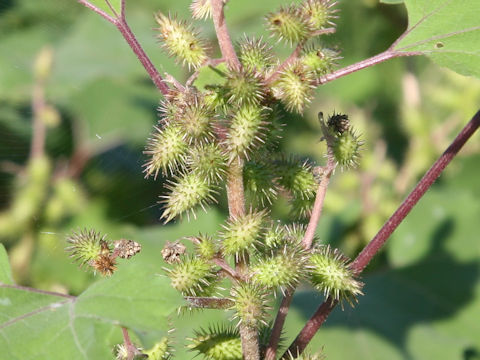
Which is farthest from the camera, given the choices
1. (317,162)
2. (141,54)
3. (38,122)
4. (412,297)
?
(317,162)

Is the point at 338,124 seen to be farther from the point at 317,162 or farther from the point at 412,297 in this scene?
the point at 317,162

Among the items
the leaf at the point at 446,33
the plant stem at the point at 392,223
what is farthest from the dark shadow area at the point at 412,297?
the leaf at the point at 446,33

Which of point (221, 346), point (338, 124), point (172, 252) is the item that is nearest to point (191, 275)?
point (172, 252)

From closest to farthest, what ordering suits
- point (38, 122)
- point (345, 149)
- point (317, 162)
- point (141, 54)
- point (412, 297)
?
point (141, 54) → point (345, 149) → point (412, 297) → point (38, 122) → point (317, 162)

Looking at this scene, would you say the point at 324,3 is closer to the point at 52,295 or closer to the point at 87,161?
the point at 52,295

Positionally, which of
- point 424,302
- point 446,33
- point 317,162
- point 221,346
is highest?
point 446,33

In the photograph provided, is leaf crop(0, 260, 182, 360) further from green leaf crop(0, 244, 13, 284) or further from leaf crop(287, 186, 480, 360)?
leaf crop(287, 186, 480, 360)

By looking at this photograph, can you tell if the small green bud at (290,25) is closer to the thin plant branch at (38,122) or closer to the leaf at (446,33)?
the leaf at (446,33)
